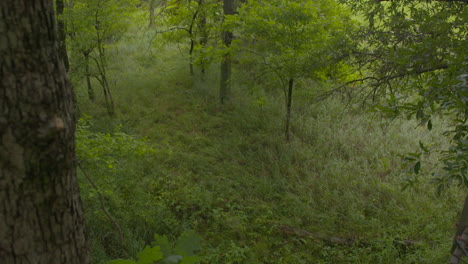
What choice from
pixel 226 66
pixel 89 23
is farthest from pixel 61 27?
pixel 226 66

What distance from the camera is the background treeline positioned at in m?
4.23

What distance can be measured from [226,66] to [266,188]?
16.3 ft

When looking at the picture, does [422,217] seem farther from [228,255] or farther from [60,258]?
[60,258]

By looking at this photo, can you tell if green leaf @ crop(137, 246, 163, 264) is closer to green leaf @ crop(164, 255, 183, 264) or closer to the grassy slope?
green leaf @ crop(164, 255, 183, 264)

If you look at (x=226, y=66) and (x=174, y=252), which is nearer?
(x=174, y=252)

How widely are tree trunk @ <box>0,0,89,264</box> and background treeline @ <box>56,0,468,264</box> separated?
0.55 meters

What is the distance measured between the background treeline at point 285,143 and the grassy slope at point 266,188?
3cm

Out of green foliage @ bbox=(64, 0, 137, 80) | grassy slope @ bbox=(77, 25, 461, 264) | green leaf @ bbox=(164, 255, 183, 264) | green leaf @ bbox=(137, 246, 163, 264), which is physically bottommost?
grassy slope @ bbox=(77, 25, 461, 264)

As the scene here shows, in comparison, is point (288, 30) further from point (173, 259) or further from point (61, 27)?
point (173, 259)

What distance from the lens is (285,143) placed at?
8484mm

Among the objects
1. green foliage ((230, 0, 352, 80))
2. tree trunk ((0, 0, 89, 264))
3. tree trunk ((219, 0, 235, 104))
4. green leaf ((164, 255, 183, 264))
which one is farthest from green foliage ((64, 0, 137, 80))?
green leaf ((164, 255, 183, 264))

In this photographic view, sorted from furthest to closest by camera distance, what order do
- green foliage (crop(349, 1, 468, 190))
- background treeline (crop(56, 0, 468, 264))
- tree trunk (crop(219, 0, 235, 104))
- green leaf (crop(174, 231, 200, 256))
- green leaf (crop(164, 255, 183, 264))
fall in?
tree trunk (crop(219, 0, 235, 104)), background treeline (crop(56, 0, 468, 264)), green foliage (crop(349, 1, 468, 190)), green leaf (crop(174, 231, 200, 256)), green leaf (crop(164, 255, 183, 264))

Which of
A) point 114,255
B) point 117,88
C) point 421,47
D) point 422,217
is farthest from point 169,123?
point 421,47

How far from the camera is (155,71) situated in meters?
13.4
